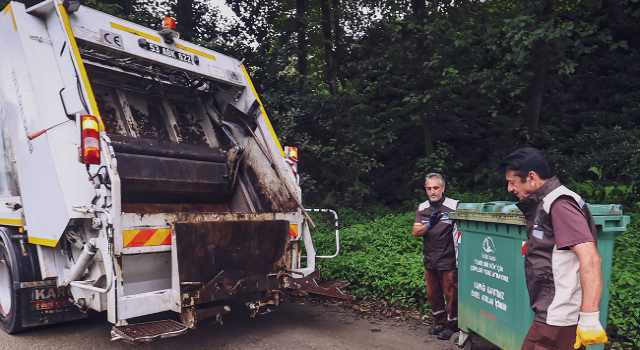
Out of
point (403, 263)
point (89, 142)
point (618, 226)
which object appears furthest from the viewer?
point (403, 263)

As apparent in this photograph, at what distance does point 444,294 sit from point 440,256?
34 centimetres

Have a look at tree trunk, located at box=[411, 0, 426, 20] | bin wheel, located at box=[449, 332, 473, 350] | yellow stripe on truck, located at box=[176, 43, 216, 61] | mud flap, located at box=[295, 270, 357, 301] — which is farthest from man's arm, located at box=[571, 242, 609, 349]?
tree trunk, located at box=[411, 0, 426, 20]

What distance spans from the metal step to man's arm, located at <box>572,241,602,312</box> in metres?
2.38

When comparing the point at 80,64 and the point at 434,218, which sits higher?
the point at 80,64

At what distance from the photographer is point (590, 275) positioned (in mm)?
1958

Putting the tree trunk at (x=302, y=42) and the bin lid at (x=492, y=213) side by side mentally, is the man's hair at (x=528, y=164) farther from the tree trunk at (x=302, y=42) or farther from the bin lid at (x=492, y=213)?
the tree trunk at (x=302, y=42)

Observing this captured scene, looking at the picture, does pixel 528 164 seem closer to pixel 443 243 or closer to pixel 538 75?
pixel 443 243

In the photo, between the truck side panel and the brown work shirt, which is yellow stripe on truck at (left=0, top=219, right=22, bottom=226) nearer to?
the truck side panel

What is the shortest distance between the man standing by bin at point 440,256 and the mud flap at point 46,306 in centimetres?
295

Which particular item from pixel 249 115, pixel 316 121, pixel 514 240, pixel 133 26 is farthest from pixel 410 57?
pixel 514 240

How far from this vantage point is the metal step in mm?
3036

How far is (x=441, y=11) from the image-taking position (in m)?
7.54

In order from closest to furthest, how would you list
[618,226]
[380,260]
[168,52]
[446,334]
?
[618,226] → [446,334] → [168,52] → [380,260]

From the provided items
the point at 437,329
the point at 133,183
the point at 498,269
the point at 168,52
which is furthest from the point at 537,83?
the point at 133,183
